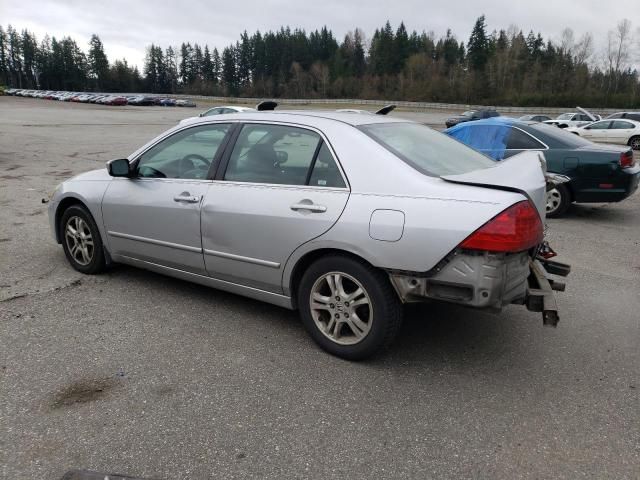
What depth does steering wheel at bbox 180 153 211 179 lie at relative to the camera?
399 centimetres

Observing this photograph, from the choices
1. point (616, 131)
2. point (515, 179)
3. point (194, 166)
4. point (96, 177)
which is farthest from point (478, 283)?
point (616, 131)

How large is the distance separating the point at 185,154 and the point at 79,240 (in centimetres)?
152

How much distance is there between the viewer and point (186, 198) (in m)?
3.94

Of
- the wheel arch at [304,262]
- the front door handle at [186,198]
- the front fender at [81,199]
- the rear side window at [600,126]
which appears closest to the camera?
the wheel arch at [304,262]

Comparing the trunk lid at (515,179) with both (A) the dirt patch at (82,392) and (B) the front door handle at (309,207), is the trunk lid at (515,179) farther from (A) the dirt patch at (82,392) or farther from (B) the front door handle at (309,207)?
(A) the dirt patch at (82,392)

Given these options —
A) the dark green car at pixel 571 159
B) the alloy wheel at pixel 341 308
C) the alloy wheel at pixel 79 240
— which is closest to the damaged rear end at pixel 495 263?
the alloy wheel at pixel 341 308

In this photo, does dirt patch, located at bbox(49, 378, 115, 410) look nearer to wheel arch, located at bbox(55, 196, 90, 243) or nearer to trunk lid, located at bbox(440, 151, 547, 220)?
wheel arch, located at bbox(55, 196, 90, 243)

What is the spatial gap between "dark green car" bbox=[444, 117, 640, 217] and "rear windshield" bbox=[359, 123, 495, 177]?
457cm

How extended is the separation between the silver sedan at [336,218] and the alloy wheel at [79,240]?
345 millimetres

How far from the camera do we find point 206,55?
138m

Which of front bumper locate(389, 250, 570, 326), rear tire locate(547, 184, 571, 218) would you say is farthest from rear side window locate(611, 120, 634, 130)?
front bumper locate(389, 250, 570, 326)

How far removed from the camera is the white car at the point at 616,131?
22.6 metres

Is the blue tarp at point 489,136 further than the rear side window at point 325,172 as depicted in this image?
Yes

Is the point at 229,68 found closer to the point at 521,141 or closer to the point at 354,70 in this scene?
the point at 354,70
